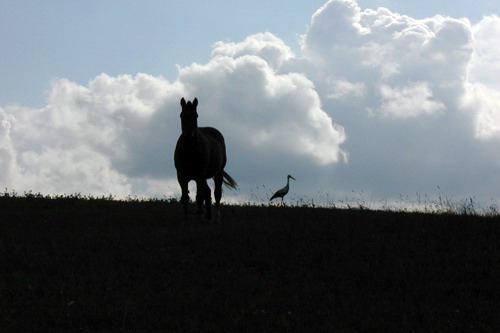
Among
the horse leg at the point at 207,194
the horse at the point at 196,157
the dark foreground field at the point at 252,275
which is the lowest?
the dark foreground field at the point at 252,275

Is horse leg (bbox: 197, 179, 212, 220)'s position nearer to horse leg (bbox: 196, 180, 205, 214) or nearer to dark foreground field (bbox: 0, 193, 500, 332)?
horse leg (bbox: 196, 180, 205, 214)

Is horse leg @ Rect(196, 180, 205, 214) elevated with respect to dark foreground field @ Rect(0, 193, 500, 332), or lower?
elevated

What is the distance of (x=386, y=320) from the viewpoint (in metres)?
10.3

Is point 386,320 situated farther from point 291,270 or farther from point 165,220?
point 165,220

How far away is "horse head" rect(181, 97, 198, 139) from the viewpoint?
18516 millimetres

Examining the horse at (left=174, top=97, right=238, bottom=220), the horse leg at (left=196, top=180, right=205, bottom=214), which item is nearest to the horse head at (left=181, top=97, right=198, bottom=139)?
the horse at (left=174, top=97, right=238, bottom=220)

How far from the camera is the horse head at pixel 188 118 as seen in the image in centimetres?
1852

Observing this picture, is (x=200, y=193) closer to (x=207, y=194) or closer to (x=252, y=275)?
(x=207, y=194)

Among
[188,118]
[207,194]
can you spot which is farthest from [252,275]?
[207,194]

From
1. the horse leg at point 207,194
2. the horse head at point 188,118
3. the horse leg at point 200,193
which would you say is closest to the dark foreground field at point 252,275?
the horse leg at point 207,194

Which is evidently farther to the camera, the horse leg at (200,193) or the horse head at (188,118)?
the horse leg at (200,193)

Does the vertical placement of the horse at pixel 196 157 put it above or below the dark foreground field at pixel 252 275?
above

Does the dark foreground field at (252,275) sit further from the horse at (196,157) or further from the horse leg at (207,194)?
the horse at (196,157)

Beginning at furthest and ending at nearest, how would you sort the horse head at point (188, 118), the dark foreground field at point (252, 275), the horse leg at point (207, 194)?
the horse leg at point (207, 194) < the horse head at point (188, 118) < the dark foreground field at point (252, 275)
